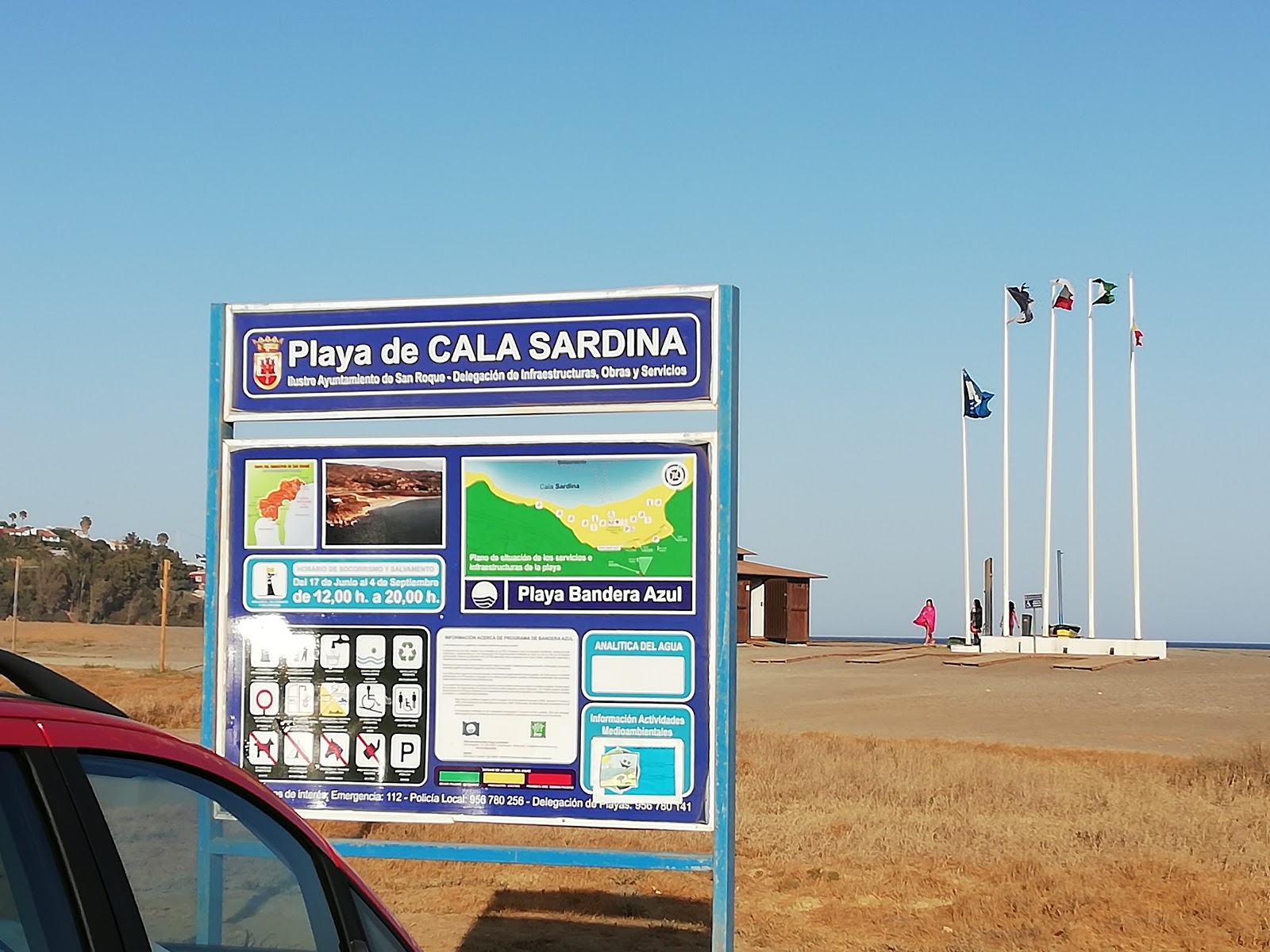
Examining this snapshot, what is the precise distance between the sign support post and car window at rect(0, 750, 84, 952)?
4.31 m

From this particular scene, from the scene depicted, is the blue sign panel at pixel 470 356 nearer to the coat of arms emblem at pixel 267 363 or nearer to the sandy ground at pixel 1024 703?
the coat of arms emblem at pixel 267 363

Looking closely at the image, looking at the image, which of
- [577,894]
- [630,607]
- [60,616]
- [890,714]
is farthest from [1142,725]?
[60,616]

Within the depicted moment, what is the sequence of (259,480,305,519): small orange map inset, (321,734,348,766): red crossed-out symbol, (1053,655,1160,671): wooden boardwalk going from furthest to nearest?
1. (1053,655,1160,671): wooden boardwalk
2. (259,480,305,519): small orange map inset
3. (321,734,348,766): red crossed-out symbol

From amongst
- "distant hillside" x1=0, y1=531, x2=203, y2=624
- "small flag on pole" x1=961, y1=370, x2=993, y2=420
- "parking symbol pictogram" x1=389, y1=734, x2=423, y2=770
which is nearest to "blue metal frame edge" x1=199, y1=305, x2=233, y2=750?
"parking symbol pictogram" x1=389, y1=734, x2=423, y2=770

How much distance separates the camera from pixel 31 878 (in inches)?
79.4

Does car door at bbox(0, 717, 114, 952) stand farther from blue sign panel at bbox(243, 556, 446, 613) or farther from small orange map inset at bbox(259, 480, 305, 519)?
small orange map inset at bbox(259, 480, 305, 519)

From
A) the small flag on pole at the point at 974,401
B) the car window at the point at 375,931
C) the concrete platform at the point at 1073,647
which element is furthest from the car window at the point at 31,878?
the small flag on pole at the point at 974,401

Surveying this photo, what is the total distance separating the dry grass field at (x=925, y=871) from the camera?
25.0ft

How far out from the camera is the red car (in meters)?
2.02

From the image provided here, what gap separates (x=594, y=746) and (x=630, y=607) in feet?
2.12

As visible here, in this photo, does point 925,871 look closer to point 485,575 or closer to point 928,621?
point 485,575

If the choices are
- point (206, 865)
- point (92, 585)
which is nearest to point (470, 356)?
point (206, 865)

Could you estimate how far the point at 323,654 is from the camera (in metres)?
6.68

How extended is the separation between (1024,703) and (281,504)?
15120 mm
